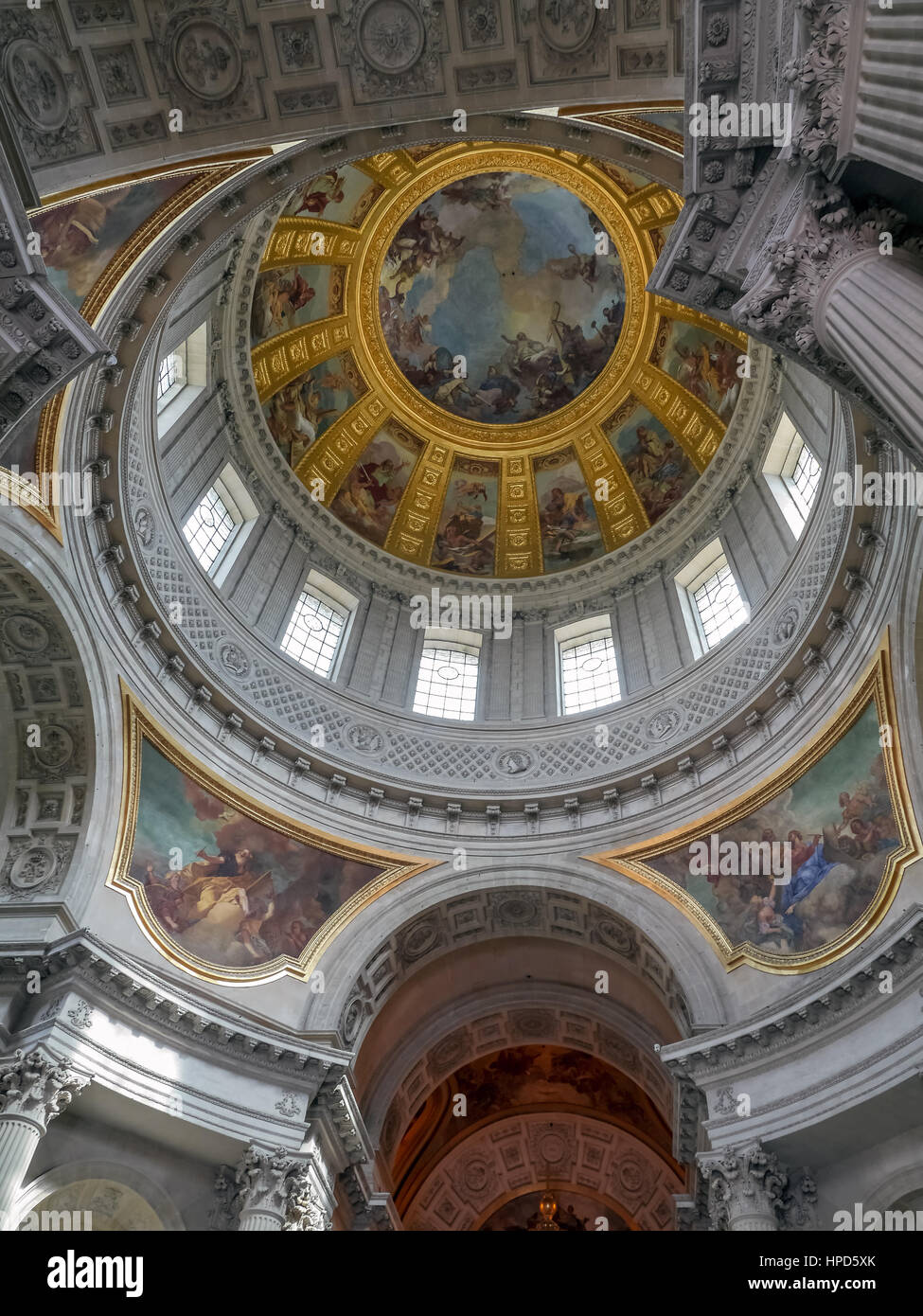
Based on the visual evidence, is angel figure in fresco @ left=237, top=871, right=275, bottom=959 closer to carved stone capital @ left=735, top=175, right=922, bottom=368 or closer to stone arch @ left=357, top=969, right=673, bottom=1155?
stone arch @ left=357, top=969, right=673, bottom=1155

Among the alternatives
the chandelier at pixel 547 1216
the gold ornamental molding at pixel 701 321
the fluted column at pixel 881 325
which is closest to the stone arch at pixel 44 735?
the fluted column at pixel 881 325

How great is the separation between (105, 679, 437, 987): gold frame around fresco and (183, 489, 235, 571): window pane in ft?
15.0

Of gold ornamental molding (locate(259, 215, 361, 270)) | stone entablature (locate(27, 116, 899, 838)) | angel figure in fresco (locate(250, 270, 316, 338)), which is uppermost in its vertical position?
gold ornamental molding (locate(259, 215, 361, 270))

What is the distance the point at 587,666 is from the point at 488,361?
10671 mm

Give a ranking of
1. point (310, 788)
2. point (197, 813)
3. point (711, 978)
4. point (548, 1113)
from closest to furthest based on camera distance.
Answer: point (711, 978) → point (197, 813) → point (310, 788) → point (548, 1113)

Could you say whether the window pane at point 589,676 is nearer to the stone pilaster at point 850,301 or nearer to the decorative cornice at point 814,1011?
the decorative cornice at point 814,1011

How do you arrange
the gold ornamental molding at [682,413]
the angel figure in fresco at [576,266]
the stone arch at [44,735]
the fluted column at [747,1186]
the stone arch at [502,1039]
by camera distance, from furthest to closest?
1. the angel figure in fresco at [576,266]
2. the gold ornamental molding at [682,413]
3. the stone arch at [502,1039]
4. the stone arch at [44,735]
5. the fluted column at [747,1186]

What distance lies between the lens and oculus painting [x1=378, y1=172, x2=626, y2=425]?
2664 cm

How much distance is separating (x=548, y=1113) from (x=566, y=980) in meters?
8.20

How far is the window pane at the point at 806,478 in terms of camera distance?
19.3 metres

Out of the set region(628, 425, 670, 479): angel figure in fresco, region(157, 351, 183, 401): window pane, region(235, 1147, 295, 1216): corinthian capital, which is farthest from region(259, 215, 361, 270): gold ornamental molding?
region(235, 1147, 295, 1216): corinthian capital
